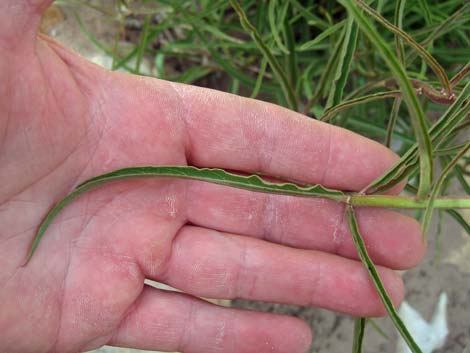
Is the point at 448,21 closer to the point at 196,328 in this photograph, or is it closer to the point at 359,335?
the point at 359,335

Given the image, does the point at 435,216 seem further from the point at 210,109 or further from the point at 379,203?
the point at 210,109

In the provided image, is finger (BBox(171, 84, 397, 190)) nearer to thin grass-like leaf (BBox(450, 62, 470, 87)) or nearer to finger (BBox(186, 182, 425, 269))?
finger (BBox(186, 182, 425, 269))

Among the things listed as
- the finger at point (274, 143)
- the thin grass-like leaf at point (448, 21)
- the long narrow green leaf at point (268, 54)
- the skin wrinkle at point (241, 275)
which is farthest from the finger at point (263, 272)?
the thin grass-like leaf at point (448, 21)

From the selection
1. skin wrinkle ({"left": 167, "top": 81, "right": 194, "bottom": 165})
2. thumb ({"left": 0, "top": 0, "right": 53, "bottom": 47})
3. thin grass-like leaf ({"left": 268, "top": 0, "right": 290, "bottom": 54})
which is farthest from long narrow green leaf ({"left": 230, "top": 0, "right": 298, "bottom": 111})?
thumb ({"left": 0, "top": 0, "right": 53, "bottom": 47})

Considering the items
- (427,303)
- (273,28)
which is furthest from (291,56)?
(427,303)

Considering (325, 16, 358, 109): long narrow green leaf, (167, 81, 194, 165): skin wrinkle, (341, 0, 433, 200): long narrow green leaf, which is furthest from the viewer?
(167, 81, 194, 165): skin wrinkle

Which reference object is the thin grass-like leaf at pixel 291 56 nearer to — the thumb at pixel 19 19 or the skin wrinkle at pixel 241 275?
the skin wrinkle at pixel 241 275
